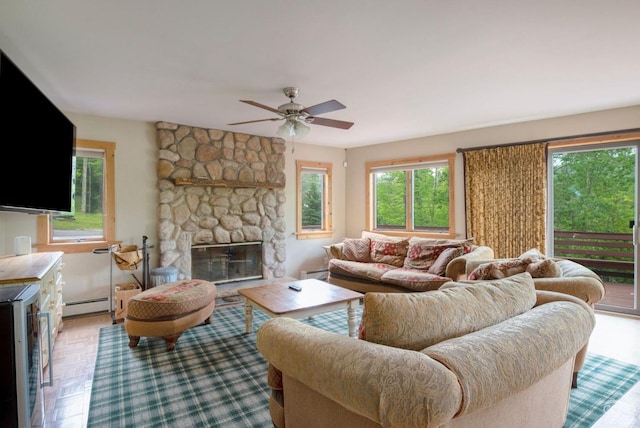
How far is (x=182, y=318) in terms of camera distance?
298cm

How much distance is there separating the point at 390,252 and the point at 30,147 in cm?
413

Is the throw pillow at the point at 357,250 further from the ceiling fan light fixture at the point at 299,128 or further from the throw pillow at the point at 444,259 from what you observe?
the ceiling fan light fixture at the point at 299,128

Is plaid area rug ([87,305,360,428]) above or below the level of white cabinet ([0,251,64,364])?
below

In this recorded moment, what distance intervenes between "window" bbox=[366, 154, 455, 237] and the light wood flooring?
2163mm

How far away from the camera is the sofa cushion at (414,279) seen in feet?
12.6

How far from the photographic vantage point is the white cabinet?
203 cm

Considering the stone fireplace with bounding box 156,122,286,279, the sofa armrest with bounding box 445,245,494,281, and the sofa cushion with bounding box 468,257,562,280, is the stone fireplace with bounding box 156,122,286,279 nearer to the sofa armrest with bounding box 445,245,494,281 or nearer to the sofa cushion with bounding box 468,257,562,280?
the sofa armrest with bounding box 445,245,494,281

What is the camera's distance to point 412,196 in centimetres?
561

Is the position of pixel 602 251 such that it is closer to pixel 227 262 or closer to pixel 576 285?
pixel 576 285

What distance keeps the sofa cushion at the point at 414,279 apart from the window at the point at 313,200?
2023mm

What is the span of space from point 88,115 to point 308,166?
323 centimetres

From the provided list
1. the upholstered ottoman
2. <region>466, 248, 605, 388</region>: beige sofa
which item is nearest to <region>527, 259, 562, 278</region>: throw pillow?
<region>466, 248, 605, 388</region>: beige sofa

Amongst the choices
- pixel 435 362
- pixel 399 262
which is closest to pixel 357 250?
pixel 399 262

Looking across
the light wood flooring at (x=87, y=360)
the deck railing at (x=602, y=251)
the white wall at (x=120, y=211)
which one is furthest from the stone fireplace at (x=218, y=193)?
the deck railing at (x=602, y=251)
